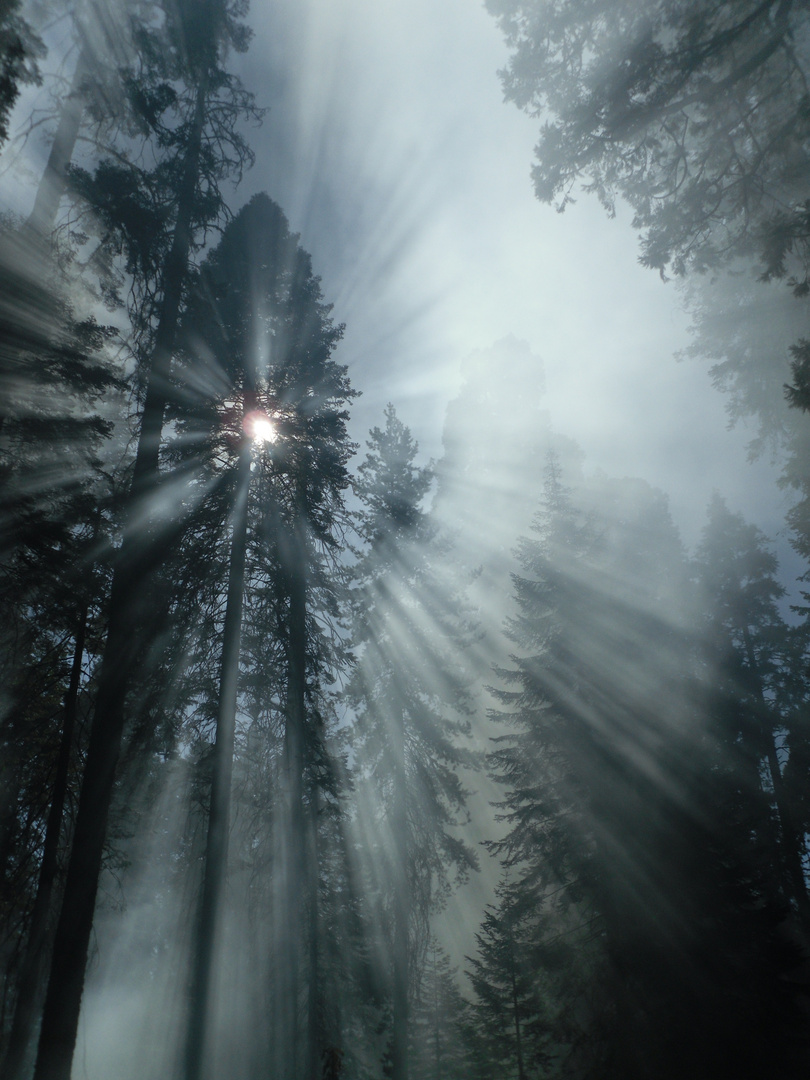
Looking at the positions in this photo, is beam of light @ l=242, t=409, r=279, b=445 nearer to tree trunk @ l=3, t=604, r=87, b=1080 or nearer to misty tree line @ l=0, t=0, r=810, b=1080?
misty tree line @ l=0, t=0, r=810, b=1080

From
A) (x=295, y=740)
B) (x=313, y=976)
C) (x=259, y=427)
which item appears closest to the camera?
(x=295, y=740)

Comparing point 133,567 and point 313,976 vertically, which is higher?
point 133,567

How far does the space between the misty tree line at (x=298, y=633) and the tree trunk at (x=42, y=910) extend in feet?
0.26

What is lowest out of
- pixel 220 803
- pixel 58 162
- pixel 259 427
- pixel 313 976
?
pixel 313 976

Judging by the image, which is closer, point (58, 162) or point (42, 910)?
point (42, 910)

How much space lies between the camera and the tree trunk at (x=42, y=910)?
8719mm

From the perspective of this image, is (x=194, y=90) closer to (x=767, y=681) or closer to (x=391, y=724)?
(x=391, y=724)

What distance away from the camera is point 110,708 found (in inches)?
314

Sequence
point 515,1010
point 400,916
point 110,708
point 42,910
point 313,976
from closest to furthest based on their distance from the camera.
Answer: point 110,708 < point 42,910 < point 313,976 < point 400,916 < point 515,1010

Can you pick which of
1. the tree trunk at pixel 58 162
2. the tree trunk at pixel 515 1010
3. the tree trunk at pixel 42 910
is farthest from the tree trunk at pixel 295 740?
the tree trunk at pixel 58 162

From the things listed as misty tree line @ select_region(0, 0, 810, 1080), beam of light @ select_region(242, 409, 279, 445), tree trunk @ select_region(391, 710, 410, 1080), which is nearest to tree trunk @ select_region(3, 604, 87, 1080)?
misty tree line @ select_region(0, 0, 810, 1080)

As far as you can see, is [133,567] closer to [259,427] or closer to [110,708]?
[110,708]

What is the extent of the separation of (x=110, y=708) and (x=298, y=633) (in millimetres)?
3946

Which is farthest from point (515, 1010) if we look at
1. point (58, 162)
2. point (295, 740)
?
point (58, 162)
